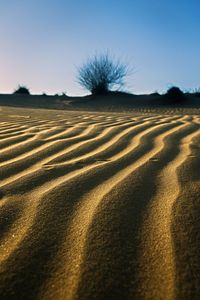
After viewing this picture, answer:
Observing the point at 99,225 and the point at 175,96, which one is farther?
the point at 175,96

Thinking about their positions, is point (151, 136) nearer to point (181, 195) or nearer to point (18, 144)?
point (18, 144)

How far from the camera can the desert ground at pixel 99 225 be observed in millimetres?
1000

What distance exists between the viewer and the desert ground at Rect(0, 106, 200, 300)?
39.4 inches

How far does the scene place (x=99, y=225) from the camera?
1.32 meters

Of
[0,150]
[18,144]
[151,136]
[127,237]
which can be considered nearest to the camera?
[127,237]

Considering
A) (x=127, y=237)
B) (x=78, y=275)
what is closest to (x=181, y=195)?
(x=127, y=237)

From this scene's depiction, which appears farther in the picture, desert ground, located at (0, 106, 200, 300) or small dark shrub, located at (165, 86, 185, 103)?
small dark shrub, located at (165, 86, 185, 103)

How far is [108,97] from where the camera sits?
16.2m

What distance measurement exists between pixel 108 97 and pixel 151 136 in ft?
43.4

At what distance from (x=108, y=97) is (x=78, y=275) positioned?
15.5 metres

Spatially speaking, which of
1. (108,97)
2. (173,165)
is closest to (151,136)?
(173,165)

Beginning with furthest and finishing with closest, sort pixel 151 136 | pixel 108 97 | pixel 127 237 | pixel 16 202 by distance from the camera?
1. pixel 108 97
2. pixel 151 136
3. pixel 16 202
4. pixel 127 237

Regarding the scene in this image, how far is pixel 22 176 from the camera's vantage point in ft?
6.20

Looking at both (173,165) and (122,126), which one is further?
(122,126)
